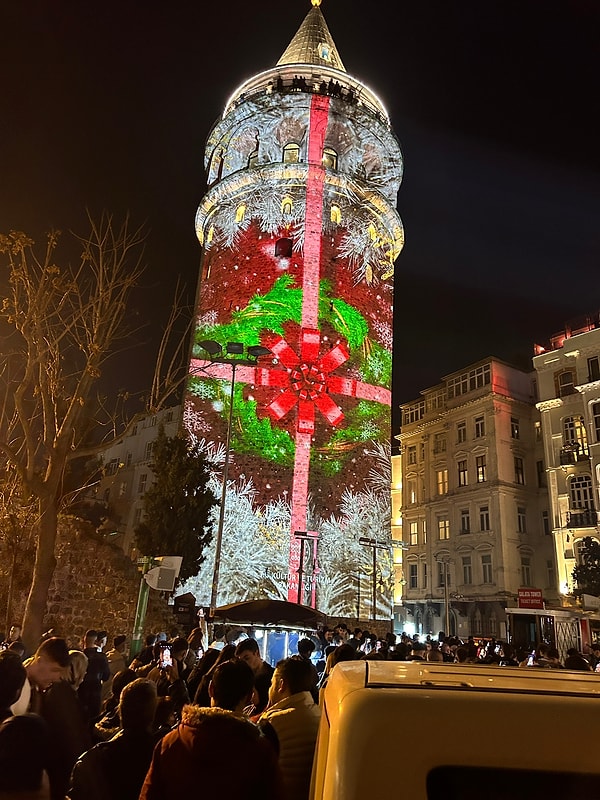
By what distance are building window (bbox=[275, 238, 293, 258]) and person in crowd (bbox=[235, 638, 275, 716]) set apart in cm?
2323

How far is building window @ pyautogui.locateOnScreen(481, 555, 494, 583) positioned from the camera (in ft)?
119

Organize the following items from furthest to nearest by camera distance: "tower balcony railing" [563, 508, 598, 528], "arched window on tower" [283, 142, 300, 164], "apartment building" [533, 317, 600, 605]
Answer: "apartment building" [533, 317, 600, 605] < "tower balcony railing" [563, 508, 598, 528] < "arched window on tower" [283, 142, 300, 164]

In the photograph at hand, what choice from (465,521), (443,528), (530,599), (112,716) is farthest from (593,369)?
(112,716)

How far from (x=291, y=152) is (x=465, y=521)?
24.9 metres

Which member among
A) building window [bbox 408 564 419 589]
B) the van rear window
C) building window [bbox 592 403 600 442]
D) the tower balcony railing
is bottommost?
the van rear window

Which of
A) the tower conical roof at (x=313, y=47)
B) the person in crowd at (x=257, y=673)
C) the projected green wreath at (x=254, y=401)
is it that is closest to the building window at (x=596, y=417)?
the projected green wreath at (x=254, y=401)

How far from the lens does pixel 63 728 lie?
4316 mm

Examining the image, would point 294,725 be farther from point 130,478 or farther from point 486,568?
point 130,478

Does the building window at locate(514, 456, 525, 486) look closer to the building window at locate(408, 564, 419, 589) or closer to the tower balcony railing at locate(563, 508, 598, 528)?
the tower balcony railing at locate(563, 508, 598, 528)

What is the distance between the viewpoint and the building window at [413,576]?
41753mm

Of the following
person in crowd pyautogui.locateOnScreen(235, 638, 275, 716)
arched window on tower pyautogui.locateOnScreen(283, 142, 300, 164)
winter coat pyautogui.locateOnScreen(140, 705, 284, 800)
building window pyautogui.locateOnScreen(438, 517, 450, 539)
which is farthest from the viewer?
building window pyautogui.locateOnScreen(438, 517, 450, 539)

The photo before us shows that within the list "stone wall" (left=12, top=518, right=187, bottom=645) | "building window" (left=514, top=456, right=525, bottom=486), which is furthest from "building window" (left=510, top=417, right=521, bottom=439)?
"stone wall" (left=12, top=518, right=187, bottom=645)

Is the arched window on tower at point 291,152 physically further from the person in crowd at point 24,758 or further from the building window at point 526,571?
the person in crowd at point 24,758

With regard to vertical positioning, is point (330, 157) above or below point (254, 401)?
above
